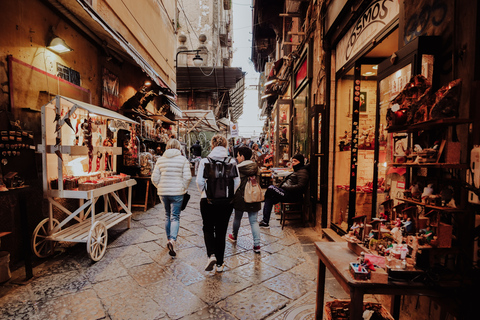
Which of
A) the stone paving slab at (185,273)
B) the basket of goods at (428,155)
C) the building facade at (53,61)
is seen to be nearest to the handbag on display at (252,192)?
the stone paving slab at (185,273)

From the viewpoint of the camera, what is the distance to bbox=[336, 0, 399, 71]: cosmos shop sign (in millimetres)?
3390

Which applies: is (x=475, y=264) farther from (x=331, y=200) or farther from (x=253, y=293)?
(x=331, y=200)

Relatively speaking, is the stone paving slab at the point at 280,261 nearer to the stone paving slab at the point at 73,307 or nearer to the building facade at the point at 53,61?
the stone paving slab at the point at 73,307

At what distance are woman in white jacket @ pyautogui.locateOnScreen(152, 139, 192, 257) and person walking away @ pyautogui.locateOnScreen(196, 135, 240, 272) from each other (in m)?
0.86

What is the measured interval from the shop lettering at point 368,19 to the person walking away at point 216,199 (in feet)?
9.44

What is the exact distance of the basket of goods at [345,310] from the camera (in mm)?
2102

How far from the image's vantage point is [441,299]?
186 centimetres

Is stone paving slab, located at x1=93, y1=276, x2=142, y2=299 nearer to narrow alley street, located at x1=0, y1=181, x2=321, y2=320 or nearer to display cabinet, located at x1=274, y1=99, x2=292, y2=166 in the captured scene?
narrow alley street, located at x1=0, y1=181, x2=321, y2=320

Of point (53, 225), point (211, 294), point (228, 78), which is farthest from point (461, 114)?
point (228, 78)

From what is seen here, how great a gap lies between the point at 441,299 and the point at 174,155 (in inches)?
149

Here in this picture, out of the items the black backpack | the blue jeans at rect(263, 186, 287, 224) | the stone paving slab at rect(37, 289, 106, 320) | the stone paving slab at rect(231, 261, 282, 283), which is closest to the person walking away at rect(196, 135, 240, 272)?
the black backpack

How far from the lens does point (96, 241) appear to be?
4113mm

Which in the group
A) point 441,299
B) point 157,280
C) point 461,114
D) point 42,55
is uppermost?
point 42,55

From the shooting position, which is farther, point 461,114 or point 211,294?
point 211,294
